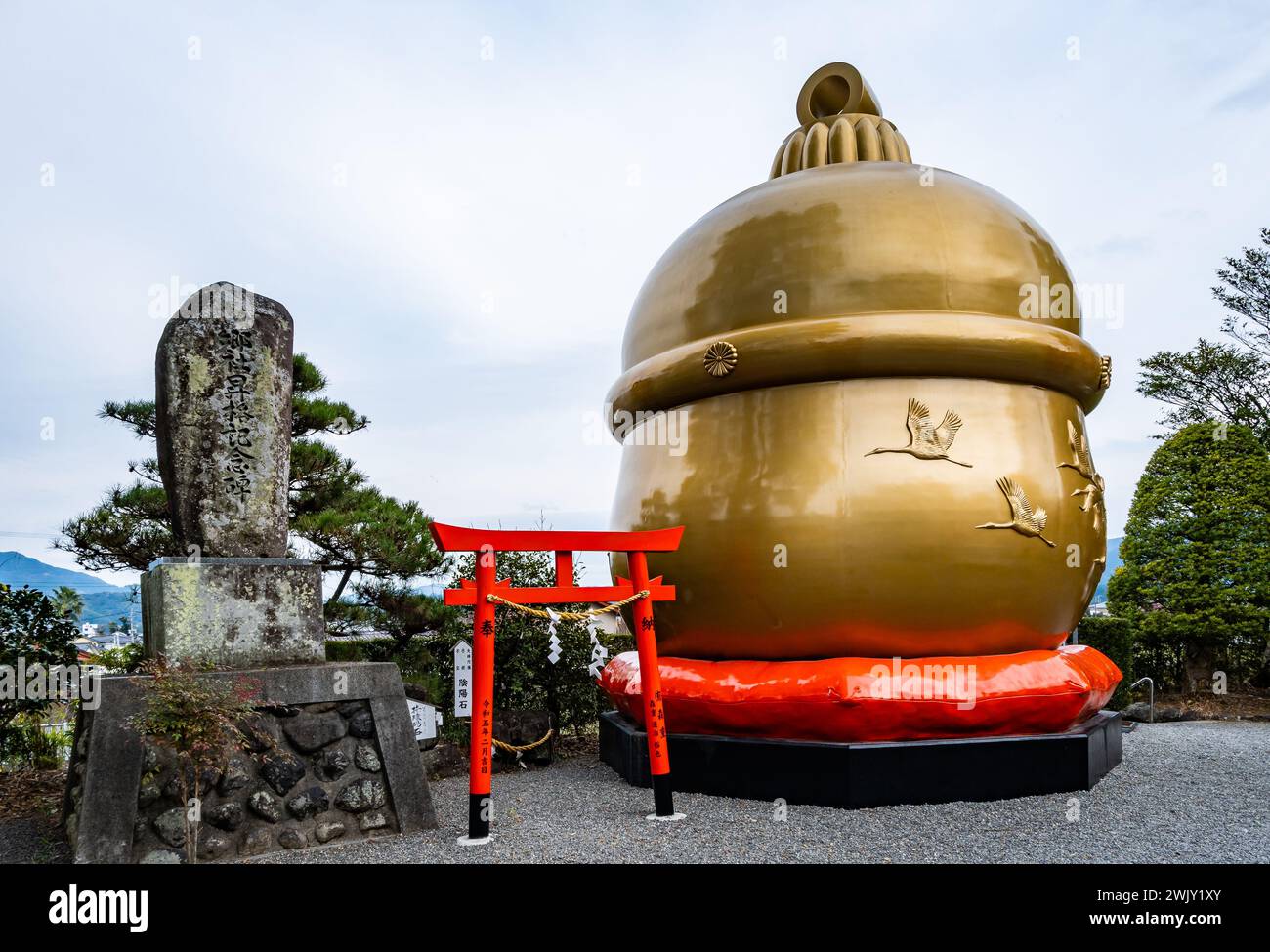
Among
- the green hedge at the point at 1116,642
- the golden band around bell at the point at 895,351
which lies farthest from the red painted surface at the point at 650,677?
the green hedge at the point at 1116,642

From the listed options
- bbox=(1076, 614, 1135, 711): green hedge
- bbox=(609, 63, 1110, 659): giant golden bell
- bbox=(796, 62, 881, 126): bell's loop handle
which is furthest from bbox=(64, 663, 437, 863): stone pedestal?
bbox=(1076, 614, 1135, 711): green hedge

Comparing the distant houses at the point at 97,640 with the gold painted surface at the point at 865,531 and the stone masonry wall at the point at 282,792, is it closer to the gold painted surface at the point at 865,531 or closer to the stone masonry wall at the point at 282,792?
the stone masonry wall at the point at 282,792

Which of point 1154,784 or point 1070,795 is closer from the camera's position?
point 1070,795

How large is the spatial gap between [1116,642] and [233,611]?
11818 mm

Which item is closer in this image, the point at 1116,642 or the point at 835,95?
the point at 835,95

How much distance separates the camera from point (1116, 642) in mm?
12422

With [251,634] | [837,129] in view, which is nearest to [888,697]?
[251,634]

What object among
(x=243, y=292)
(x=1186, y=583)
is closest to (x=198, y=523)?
(x=243, y=292)

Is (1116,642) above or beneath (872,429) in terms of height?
beneath

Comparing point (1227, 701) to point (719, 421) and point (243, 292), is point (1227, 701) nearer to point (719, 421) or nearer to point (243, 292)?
point (719, 421)

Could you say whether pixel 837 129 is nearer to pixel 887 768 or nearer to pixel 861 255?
pixel 861 255

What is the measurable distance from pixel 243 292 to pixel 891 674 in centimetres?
544

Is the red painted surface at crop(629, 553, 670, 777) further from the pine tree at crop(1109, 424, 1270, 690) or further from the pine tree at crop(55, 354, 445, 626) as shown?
the pine tree at crop(1109, 424, 1270, 690)

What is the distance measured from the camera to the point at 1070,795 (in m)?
6.45
